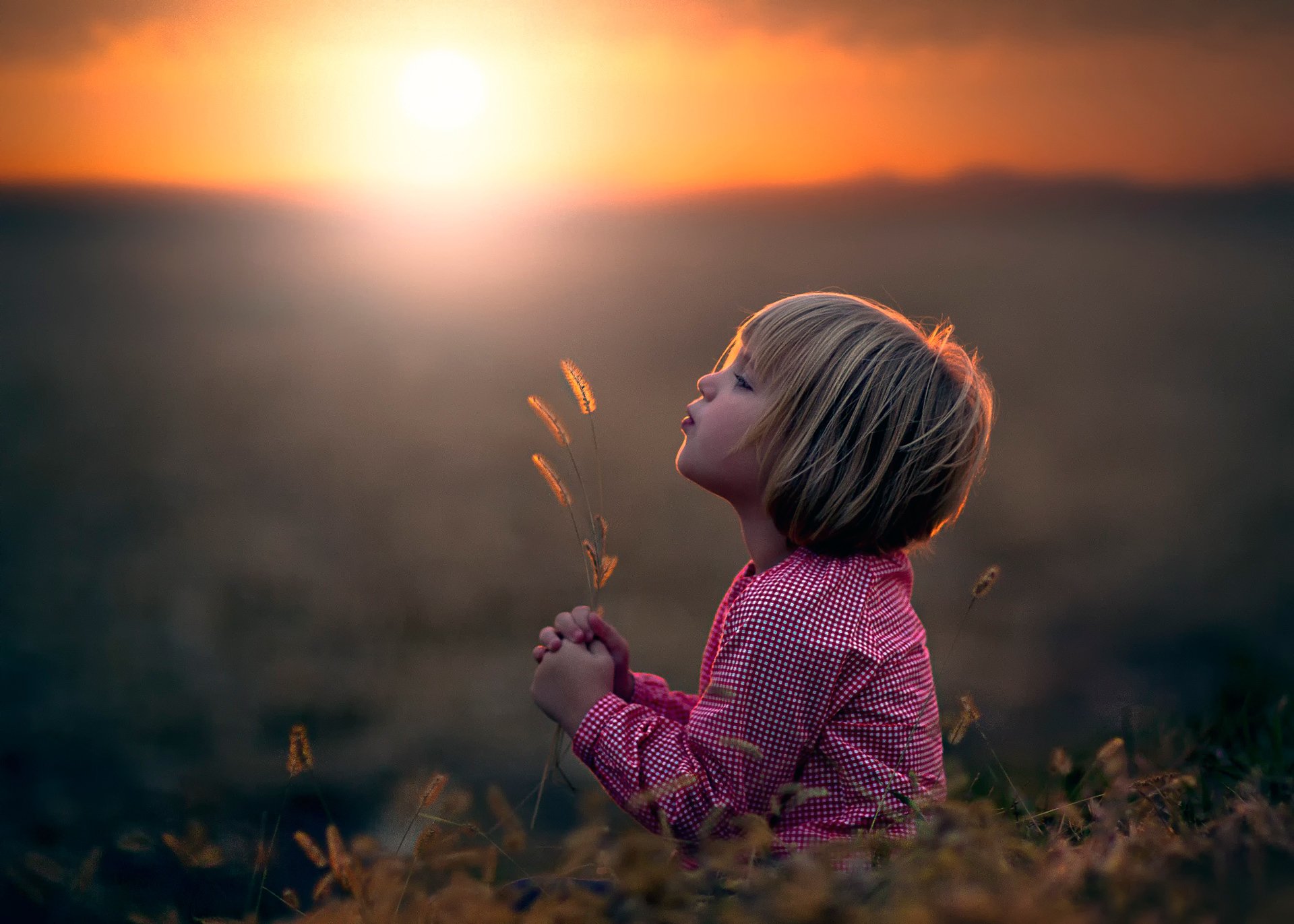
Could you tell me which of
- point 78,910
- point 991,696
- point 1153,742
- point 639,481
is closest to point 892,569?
point 1153,742

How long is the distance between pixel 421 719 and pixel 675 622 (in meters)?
1.66

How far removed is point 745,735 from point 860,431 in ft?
2.07

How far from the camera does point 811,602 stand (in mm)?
1931

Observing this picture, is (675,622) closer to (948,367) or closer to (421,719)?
(421,719)

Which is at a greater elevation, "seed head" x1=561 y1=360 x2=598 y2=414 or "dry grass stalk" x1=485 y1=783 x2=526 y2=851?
"seed head" x1=561 y1=360 x2=598 y2=414

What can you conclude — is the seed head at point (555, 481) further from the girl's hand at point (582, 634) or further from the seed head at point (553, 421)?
the girl's hand at point (582, 634)

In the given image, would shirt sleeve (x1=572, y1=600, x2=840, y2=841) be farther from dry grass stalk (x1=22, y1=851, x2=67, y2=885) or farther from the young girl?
dry grass stalk (x1=22, y1=851, x2=67, y2=885)

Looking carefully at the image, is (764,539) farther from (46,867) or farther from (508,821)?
(46,867)

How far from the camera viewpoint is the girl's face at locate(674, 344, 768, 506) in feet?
7.18

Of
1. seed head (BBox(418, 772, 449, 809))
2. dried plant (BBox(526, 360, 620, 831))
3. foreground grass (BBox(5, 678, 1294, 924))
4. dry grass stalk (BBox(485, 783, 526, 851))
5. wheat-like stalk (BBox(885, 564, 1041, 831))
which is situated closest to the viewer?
foreground grass (BBox(5, 678, 1294, 924))

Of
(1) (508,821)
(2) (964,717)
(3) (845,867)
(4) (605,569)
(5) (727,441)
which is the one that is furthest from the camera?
(5) (727,441)

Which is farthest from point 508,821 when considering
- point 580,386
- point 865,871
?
point 580,386

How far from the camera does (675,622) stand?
20.9 feet

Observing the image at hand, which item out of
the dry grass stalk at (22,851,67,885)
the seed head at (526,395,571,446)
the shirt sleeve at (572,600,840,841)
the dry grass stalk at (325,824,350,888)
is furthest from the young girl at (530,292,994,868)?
the dry grass stalk at (22,851,67,885)
